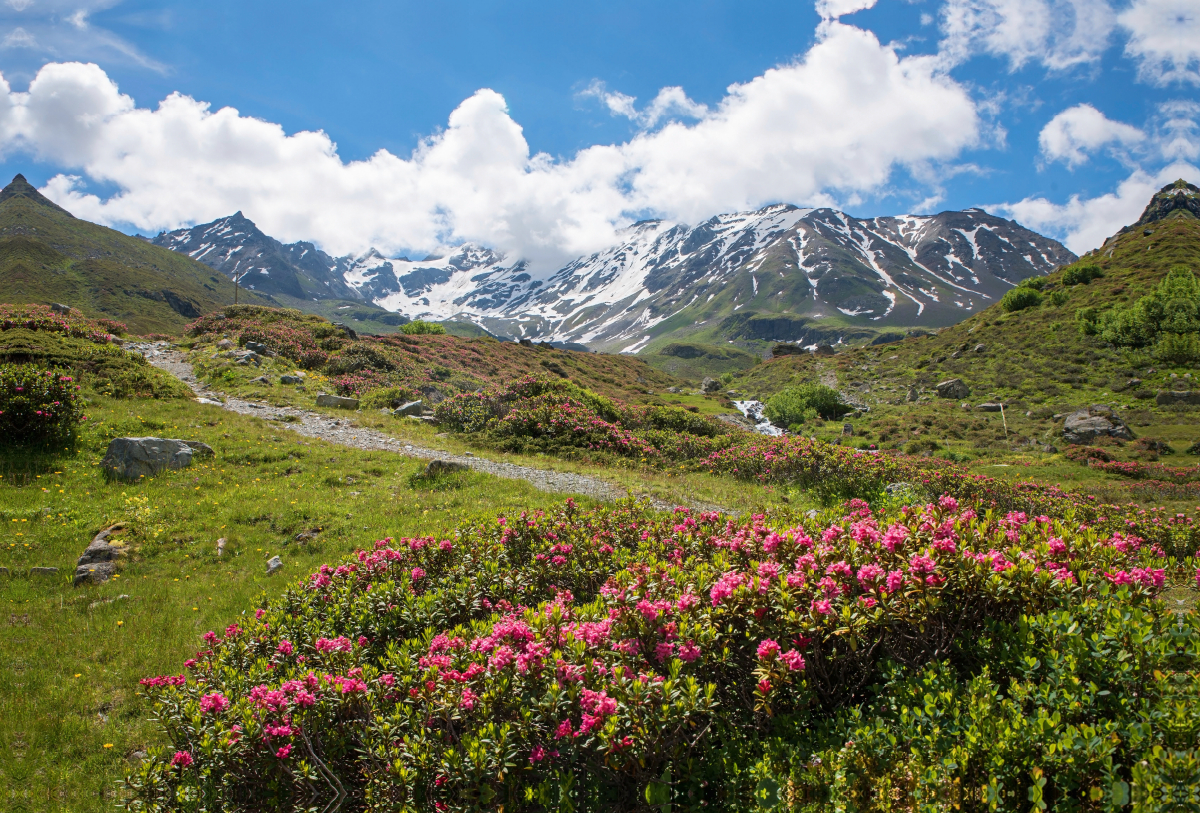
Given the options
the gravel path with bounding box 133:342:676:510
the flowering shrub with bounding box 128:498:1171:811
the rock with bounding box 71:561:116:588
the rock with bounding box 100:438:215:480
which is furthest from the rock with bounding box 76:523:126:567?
the gravel path with bounding box 133:342:676:510

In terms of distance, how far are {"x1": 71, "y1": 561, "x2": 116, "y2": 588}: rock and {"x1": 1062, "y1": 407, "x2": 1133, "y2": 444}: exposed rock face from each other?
45.9 m

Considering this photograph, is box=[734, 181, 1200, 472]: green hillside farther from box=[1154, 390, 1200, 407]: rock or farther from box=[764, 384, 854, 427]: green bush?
box=[764, 384, 854, 427]: green bush

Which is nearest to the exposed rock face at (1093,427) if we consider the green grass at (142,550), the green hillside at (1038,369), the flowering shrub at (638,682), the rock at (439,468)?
the green hillside at (1038,369)

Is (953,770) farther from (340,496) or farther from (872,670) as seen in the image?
(340,496)

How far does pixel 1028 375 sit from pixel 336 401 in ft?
192

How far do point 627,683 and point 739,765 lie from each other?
1036 millimetres

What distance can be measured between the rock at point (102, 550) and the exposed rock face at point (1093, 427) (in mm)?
45838

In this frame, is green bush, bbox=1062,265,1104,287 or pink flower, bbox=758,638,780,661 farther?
green bush, bbox=1062,265,1104,287

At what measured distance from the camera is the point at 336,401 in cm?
2575

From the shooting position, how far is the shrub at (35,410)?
527 inches

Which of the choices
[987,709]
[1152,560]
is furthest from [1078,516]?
[987,709]

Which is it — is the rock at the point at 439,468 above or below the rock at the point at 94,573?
above

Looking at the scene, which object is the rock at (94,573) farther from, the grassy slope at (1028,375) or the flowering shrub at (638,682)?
the grassy slope at (1028,375)

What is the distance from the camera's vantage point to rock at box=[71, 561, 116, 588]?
9016mm
